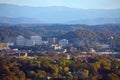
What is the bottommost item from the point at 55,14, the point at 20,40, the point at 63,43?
the point at 63,43

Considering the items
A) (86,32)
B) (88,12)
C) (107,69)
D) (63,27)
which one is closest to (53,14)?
(88,12)

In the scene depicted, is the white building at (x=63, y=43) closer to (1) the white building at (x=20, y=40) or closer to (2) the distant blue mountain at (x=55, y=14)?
(1) the white building at (x=20, y=40)

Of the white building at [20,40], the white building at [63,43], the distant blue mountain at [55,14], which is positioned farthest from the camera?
the distant blue mountain at [55,14]

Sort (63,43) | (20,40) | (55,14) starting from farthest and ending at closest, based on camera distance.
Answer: (55,14), (20,40), (63,43)

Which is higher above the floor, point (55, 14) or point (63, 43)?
point (55, 14)

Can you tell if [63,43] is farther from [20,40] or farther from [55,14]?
[55,14]

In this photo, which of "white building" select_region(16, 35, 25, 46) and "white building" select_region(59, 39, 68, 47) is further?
"white building" select_region(16, 35, 25, 46)

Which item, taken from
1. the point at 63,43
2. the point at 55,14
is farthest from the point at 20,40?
the point at 55,14

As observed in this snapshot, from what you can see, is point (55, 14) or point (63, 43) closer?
point (63, 43)

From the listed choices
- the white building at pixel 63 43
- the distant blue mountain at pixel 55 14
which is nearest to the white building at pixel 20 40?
the white building at pixel 63 43

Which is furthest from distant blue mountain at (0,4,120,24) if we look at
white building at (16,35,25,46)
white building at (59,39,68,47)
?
white building at (59,39,68,47)

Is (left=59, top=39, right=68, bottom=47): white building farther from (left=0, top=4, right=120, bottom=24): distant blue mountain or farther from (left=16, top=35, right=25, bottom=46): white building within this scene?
(left=0, top=4, right=120, bottom=24): distant blue mountain

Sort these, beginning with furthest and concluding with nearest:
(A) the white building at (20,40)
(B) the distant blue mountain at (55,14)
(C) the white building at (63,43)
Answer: (B) the distant blue mountain at (55,14)
(A) the white building at (20,40)
(C) the white building at (63,43)
